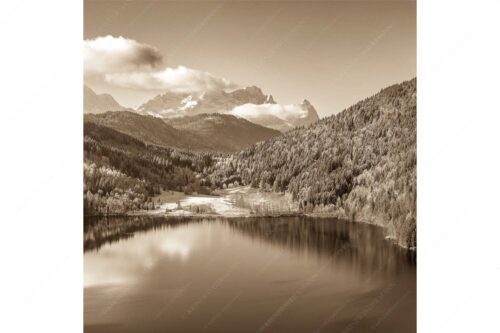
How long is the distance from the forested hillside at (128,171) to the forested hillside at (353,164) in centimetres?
67

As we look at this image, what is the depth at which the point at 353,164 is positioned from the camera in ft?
38.9

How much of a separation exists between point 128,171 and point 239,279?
3743mm

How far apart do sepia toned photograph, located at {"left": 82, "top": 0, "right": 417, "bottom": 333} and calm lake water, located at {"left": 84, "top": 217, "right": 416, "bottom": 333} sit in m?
0.03

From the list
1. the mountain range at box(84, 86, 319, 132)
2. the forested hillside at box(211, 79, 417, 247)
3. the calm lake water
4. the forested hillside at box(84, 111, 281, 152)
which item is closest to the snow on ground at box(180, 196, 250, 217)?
the calm lake water

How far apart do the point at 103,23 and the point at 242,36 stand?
117 inches

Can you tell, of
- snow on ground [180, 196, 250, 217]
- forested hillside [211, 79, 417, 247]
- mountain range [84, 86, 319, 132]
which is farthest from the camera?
forested hillside [211, 79, 417, 247]

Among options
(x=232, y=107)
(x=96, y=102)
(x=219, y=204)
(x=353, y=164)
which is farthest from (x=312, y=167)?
(x=96, y=102)

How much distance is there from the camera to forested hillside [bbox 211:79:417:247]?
33.3ft

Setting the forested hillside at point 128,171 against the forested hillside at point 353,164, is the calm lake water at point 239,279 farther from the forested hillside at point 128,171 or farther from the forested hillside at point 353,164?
the forested hillside at point 353,164

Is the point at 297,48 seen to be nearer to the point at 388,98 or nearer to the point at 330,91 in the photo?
the point at 330,91

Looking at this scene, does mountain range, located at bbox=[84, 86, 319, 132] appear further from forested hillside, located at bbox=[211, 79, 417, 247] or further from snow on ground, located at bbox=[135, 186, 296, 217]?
snow on ground, located at bbox=[135, 186, 296, 217]

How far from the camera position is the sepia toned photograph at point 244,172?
8306 millimetres

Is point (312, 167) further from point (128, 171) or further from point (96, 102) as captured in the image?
point (96, 102)
